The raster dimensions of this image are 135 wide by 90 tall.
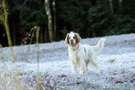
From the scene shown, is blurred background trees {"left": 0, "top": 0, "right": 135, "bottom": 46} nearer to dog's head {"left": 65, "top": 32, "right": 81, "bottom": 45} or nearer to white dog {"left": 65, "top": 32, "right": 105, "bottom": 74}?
white dog {"left": 65, "top": 32, "right": 105, "bottom": 74}

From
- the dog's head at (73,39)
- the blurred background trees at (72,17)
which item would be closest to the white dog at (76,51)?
the dog's head at (73,39)

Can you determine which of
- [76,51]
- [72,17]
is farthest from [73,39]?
[72,17]

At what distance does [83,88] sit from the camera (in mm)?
3682

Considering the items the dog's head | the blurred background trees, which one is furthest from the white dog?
the blurred background trees

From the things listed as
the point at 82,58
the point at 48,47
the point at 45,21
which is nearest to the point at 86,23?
the point at 45,21

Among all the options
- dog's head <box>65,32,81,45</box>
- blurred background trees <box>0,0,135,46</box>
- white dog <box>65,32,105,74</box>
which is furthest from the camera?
blurred background trees <box>0,0,135,46</box>

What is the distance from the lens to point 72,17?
26484mm

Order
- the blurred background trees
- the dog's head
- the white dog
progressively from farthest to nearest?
the blurred background trees < the white dog < the dog's head

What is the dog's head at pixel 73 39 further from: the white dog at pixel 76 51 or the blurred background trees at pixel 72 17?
the blurred background trees at pixel 72 17

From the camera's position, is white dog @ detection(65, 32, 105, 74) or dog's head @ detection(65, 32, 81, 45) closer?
dog's head @ detection(65, 32, 81, 45)

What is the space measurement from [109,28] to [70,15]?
531cm

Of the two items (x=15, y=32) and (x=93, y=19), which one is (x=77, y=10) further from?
(x=15, y=32)

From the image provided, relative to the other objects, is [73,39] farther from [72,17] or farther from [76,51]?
[72,17]

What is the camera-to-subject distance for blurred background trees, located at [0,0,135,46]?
24.7m
